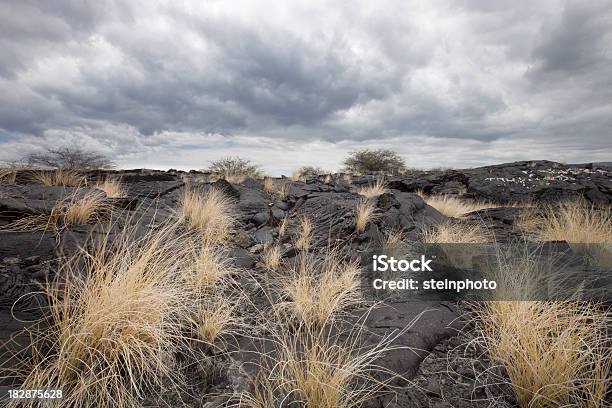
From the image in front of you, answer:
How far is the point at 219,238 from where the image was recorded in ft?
16.6

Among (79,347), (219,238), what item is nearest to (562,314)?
(79,347)

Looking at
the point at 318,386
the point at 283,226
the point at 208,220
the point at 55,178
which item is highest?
the point at 55,178

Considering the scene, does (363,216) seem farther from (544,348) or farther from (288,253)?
(544,348)

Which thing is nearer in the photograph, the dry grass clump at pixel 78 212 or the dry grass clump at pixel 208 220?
the dry grass clump at pixel 78 212

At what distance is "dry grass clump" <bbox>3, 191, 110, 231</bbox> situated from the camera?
3.31 metres

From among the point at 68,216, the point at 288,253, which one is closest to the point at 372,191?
the point at 288,253

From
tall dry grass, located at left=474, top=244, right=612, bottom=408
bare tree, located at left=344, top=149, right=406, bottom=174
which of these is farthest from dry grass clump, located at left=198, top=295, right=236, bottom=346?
bare tree, located at left=344, top=149, right=406, bottom=174

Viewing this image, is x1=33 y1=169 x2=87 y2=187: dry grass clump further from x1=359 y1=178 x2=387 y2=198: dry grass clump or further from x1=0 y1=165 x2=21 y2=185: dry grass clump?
x1=359 y1=178 x2=387 y2=198: dry grass clump

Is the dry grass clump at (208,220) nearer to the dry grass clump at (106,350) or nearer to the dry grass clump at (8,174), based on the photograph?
the dry grass clump at (106,350)

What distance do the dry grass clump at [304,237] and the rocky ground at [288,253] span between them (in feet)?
0.51

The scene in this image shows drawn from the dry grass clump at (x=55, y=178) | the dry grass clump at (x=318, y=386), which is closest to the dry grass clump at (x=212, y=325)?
the dry grass clump at (x=318, y=386)

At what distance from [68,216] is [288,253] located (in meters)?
3.02

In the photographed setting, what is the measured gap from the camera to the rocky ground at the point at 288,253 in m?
2.10

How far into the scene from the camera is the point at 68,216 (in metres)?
3.63
